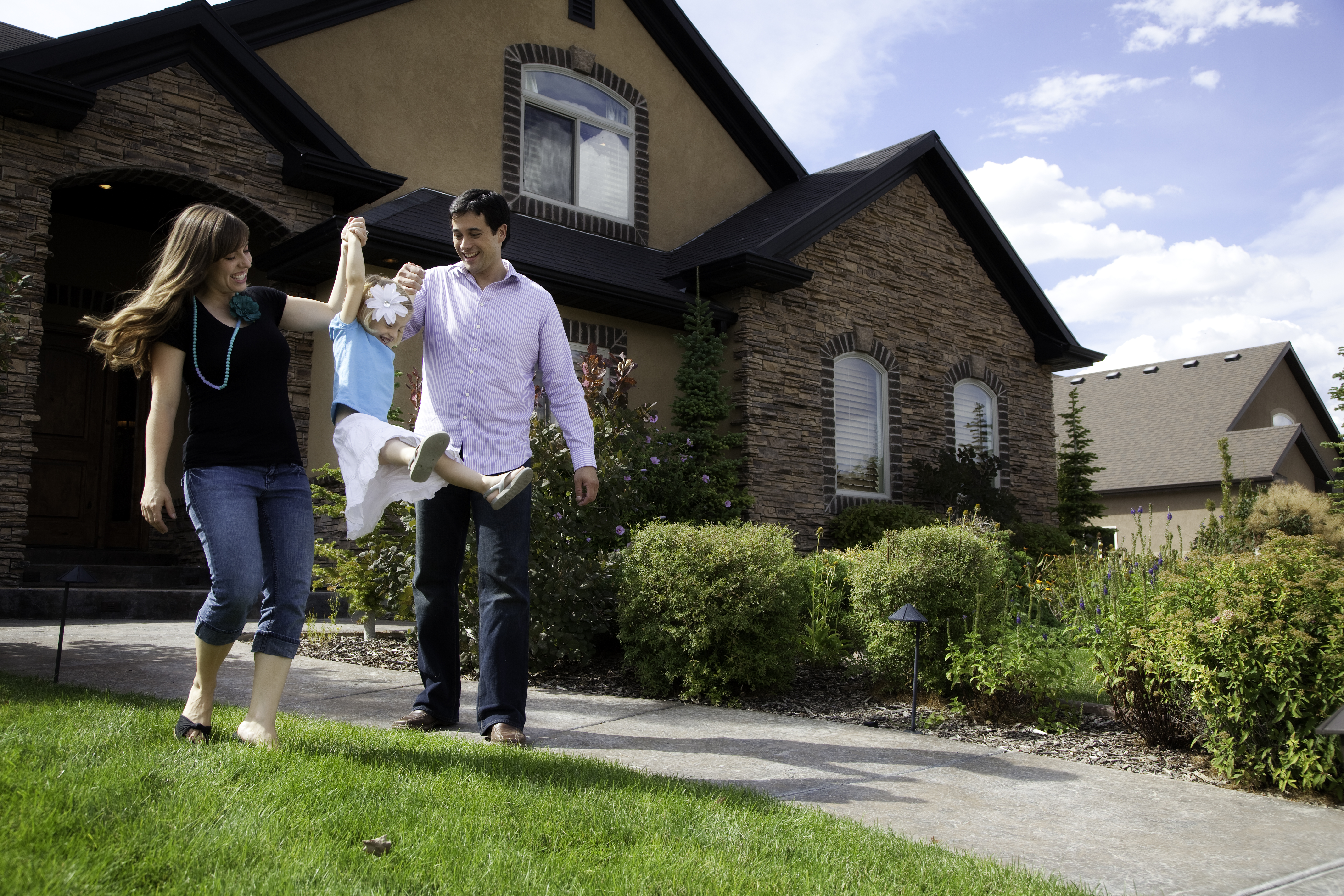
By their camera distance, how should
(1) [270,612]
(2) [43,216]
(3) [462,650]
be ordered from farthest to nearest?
(2) [43,216]
(3) [462,650]
(1) [270,612]

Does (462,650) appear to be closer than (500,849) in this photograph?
No

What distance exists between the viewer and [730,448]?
11273 mm

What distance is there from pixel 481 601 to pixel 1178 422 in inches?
1102

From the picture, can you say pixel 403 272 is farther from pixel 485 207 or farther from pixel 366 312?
pixel 485 207

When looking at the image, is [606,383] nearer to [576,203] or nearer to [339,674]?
[339,674]

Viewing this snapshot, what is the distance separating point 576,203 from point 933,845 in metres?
10.6

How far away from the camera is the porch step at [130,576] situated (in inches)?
335

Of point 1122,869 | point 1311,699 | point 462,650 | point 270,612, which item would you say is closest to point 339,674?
point 462,650

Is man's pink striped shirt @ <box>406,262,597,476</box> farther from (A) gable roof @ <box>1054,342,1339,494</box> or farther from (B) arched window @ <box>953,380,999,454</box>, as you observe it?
(A) gable roof @ <box>1054,342,1339,494</box>

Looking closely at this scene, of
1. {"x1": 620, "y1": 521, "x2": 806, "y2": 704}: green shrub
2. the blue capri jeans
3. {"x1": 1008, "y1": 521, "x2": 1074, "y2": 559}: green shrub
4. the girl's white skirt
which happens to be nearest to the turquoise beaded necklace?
the blue capri jeans

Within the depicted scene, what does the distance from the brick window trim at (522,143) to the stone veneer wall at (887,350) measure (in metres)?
1.94

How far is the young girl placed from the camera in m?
3.26

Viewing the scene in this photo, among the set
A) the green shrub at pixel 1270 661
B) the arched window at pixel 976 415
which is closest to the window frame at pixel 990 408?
the arched window at pixel 976 415

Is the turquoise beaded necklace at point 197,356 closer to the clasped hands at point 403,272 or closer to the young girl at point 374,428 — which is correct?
the young girl at point 374,428
